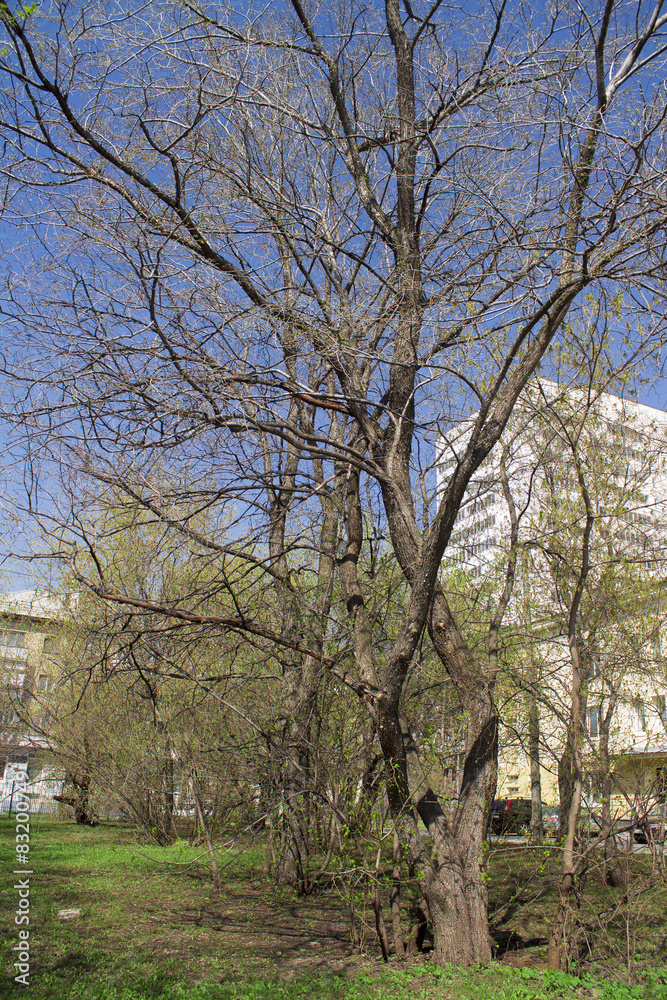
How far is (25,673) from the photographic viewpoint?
679 inches

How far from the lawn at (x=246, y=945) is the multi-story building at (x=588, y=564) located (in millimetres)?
1413

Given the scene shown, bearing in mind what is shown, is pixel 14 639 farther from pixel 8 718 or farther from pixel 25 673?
pixel 8 718

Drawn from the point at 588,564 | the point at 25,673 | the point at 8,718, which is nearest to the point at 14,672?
the point at 25,673

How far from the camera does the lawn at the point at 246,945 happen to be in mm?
4730

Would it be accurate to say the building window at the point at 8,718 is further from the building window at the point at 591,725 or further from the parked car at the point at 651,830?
the parked car at the point at 651,830

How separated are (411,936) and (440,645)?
8.27 feet

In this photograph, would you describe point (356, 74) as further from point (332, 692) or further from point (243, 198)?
point (332, 692)

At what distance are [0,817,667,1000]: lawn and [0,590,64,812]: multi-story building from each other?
6.39m

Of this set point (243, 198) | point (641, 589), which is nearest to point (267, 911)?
point (641, 589)

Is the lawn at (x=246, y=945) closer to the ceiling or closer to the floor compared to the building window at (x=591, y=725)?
closer to the floor

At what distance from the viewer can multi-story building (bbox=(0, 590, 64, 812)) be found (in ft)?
51.6
